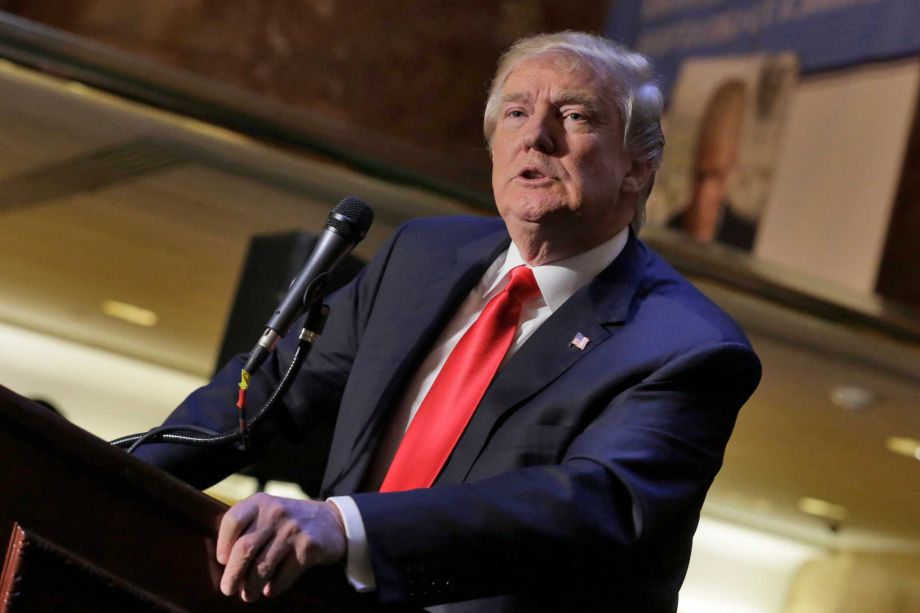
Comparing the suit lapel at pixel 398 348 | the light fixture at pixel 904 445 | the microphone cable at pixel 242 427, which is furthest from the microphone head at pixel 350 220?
the light fixture at pixel 904 445

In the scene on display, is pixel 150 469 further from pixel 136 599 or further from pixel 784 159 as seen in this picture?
pixel 784 159

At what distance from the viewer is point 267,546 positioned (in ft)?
4.12

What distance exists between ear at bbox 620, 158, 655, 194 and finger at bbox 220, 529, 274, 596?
1001 millimetres

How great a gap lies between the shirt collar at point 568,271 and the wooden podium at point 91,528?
31.7 inches

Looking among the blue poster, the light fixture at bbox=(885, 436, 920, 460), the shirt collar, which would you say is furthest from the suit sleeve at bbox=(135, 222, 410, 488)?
the light fixture at bbox=(885, 436, 920, 460)

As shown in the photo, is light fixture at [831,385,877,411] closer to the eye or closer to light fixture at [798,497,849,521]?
light fixture at [798,497,849,521]

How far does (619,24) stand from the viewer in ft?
19.1

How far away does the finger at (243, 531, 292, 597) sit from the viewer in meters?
1.25

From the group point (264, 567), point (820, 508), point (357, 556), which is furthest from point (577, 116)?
point (820, 508)

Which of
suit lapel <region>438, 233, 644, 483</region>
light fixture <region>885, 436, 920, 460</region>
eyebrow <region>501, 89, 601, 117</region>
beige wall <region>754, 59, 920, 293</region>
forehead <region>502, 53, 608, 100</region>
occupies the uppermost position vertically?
beige wall <region>754, 59, 920, 293</region>

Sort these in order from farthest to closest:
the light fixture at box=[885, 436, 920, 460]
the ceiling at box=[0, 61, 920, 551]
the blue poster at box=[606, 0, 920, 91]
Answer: the light fixture at box=[885, 436, 920, 460] → the ceiling at box=[0, 61, 920, 551] → the blue poster at box=[606, 0, 920, 91]

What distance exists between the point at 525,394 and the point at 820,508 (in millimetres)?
5231

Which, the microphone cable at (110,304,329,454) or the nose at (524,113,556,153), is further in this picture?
the nose at (524,113,556,153)

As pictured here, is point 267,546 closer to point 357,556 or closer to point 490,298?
point 357,556
